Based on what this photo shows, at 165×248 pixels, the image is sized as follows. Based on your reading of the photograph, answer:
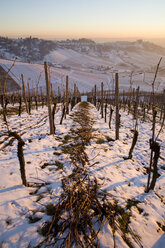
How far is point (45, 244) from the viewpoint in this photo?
197 cm

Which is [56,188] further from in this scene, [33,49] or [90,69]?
[33,49]

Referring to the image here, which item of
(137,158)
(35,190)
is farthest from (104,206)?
(137,158)

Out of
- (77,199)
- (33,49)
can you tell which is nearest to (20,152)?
(77,199)

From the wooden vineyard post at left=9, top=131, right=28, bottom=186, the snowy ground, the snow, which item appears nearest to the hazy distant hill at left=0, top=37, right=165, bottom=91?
the snow

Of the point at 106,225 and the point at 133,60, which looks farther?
the point at 133,60

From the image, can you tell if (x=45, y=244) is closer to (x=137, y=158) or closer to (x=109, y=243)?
(x=109, y=243)

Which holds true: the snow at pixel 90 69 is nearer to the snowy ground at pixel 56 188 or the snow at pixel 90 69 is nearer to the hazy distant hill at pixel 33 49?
the hazy distant hill at pixel 33 49

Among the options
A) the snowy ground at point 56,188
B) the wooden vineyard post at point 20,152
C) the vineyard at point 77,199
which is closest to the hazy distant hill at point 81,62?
the snowy ground at point 56,188

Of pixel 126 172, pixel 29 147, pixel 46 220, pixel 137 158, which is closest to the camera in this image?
pixel 46 220

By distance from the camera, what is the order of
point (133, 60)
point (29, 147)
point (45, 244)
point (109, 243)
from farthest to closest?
point (133, 60) → point (29, 147) → point (109, 243) → point (45, 244)

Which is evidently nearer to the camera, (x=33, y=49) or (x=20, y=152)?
(x=20, y=152)

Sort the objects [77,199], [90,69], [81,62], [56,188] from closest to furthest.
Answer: [77,199] < [56,188] < [90,69] < [81,62]

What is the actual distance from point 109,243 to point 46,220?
1.11m

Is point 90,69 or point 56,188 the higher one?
point 90,69
